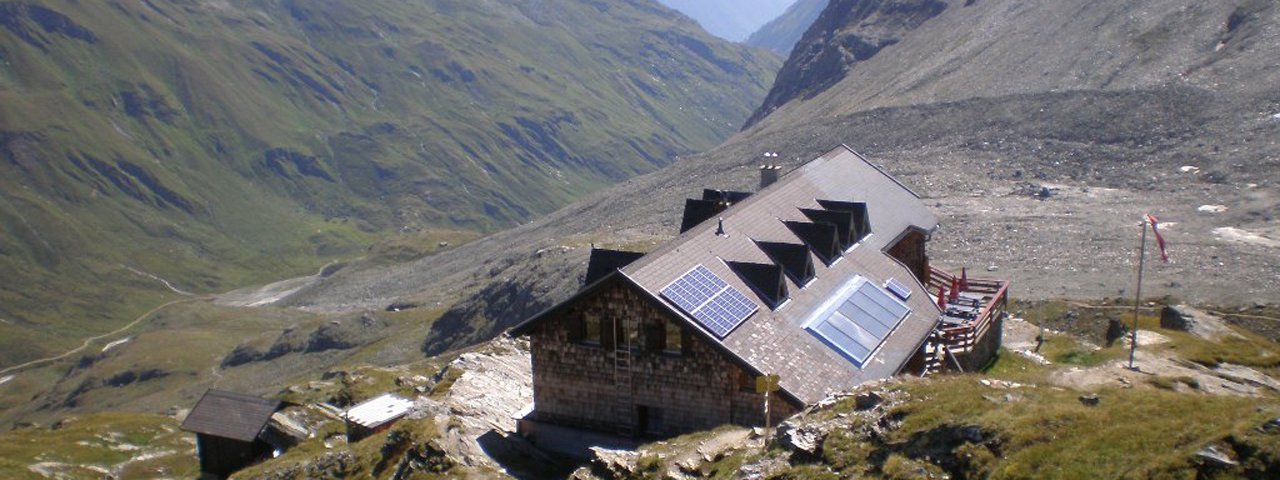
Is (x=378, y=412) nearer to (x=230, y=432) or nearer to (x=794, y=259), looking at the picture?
(x=230, y=432)

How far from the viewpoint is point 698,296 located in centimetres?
2909

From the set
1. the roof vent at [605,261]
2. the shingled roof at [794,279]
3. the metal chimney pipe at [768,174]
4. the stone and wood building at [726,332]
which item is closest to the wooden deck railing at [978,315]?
the stone and wood building at [726,332]

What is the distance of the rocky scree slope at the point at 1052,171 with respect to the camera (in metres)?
79.8

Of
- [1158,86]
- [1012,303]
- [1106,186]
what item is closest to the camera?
[1012,303]

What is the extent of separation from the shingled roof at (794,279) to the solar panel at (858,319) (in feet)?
0.53

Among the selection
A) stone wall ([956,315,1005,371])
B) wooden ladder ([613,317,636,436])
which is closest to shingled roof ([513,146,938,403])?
wooden ladder ([613,317,636,436])

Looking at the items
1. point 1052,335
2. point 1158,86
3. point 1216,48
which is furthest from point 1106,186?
point 1052,335

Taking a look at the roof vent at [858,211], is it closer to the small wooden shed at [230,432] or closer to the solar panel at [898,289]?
the solar panel at [898,289]

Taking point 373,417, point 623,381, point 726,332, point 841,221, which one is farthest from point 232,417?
point 726,332

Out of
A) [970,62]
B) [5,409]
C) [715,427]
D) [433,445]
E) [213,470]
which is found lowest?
[5,409]

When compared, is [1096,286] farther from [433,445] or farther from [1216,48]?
[1216,48]

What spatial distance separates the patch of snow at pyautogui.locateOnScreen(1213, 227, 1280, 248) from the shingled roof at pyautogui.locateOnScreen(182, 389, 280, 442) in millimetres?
66479

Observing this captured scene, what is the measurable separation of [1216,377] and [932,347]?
847 centimetres

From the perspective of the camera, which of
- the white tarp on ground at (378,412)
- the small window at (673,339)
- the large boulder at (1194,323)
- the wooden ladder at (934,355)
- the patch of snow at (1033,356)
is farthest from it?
the large boulder at (1194,323)
